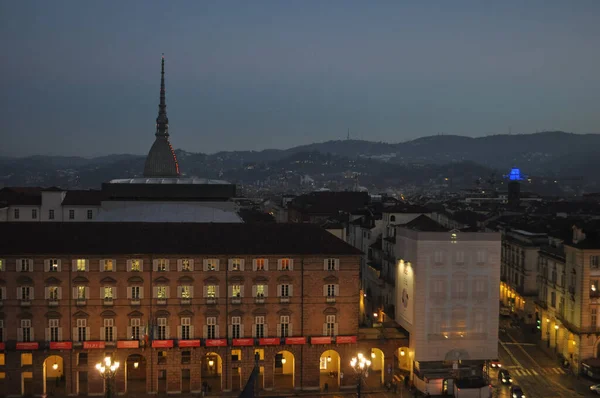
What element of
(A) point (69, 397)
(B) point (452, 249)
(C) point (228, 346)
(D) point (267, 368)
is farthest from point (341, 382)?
(A) point (69, 397)

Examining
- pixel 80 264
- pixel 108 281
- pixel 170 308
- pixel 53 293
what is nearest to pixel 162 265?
pixel 170 308

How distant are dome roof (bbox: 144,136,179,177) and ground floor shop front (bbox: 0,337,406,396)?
56673mm

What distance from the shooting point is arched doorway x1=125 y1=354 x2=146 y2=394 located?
6016cm

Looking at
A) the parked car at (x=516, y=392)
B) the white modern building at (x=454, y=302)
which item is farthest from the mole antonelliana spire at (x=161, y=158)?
the parked car at (x=516, y=392)

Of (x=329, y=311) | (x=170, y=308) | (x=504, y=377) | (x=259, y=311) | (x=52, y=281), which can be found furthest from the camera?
(x=504, y=377)

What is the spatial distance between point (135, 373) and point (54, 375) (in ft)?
24.4

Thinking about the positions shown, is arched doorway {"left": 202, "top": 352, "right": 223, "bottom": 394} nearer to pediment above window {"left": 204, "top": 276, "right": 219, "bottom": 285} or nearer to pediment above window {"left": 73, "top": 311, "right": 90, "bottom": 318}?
pediment above window {"left": 204, "top": 276, "right": 219, "bottom": 285}

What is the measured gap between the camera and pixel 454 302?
62188 mm

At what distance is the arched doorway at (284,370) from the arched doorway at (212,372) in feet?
17.7

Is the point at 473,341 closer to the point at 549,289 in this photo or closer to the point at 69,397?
the point at 549,289

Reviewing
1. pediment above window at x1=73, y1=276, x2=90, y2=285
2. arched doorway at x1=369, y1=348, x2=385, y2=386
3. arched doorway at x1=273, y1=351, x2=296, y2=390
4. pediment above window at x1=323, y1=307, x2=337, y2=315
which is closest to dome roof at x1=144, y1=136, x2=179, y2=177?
pediment above window at x1=73, y1=276, x2=90, y2=285

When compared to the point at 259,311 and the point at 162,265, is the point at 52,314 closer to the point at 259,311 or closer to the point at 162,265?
the point at 162,265

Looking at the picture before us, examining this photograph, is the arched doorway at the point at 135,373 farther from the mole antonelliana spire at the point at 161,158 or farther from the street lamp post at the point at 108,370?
the mole antonelliana spire at the point at 161,158

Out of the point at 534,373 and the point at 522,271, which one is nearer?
the point at 534,373
